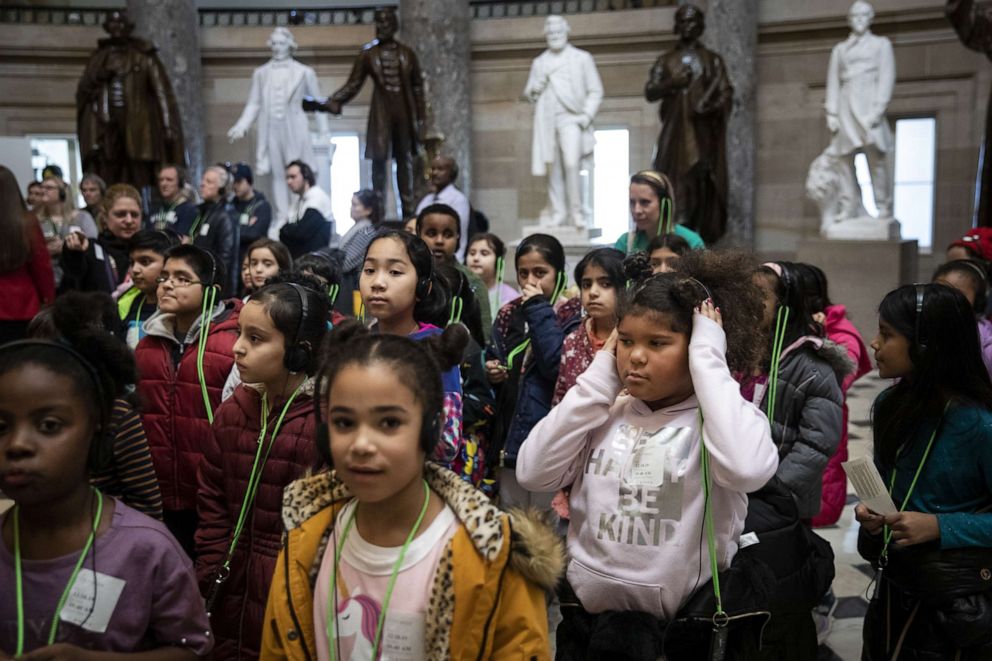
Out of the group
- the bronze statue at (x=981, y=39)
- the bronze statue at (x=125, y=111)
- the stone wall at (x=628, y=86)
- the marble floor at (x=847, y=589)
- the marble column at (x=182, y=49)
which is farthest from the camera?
the marble column at (x=182, y=49)

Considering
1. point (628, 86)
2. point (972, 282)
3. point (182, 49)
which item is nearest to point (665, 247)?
point (972, 282)

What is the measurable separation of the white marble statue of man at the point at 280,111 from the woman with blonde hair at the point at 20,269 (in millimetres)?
6562

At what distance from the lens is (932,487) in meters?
2.63

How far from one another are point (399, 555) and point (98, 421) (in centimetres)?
60

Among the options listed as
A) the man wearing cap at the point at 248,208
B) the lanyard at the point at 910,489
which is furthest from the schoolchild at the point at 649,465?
the man wearing cap at the point at 248,208

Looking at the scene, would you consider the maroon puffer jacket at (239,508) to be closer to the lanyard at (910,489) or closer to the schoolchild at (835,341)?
the lanyard at (910,489)

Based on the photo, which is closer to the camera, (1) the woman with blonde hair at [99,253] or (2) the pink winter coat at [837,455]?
(2) the pink winter coat at [837,455]

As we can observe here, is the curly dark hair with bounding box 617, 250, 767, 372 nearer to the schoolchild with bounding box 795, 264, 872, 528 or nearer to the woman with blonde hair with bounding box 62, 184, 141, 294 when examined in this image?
the schoolchild with bounding box 795, 264, 872, 528

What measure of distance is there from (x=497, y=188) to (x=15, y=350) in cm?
1308

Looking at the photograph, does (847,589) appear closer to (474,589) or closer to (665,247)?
(665,247)

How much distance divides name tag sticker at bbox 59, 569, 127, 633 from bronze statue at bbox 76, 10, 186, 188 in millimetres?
10183

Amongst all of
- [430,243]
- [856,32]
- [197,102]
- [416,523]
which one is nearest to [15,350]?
[416,523]

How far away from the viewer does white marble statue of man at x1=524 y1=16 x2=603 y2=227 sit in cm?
1080

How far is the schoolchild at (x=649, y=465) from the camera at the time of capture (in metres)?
2.08
